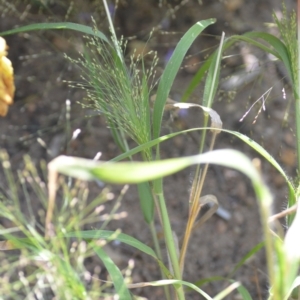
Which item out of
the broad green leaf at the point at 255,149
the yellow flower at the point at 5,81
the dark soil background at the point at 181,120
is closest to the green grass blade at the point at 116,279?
the broad green leaf at the point at 255,149

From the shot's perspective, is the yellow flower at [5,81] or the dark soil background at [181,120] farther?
the dark soil background at [181,120]

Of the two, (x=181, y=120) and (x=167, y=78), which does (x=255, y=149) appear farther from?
(x=181, y=120)

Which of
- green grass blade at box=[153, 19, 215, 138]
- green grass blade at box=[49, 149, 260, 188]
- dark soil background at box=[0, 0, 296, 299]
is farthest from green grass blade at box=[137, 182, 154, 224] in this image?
green grass blade at box=[49, 149, 260, 188]

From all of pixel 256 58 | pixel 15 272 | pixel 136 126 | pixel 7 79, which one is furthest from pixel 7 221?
pixel 256 58

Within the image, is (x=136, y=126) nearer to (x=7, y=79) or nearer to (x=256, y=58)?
(x=7, y=79)

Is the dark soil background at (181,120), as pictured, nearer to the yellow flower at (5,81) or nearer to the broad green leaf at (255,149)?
the yellow flower at (5,81)

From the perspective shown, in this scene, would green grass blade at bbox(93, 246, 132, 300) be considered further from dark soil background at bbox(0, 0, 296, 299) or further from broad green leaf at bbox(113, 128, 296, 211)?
dark soil background at bbox(0, 0, 296, 299)

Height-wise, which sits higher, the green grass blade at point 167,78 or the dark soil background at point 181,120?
the green grass blade at point 167,78

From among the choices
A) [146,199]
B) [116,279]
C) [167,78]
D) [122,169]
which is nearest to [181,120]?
[146,199]
